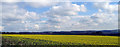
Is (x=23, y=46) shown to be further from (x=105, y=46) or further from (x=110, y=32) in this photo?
(x=110, y=32)

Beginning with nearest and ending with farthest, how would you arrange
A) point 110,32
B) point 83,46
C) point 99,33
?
point 83,46, point 110,32, point 99,33

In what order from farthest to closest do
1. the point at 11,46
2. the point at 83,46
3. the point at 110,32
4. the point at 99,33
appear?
the point at 99,33 → the point at 110,32 → the point at 11,46 → the point at 83,46

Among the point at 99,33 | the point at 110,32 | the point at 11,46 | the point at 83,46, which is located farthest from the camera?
the point at 99,33

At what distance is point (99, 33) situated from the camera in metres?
44.2

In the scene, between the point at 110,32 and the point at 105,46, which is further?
the point at 110,32

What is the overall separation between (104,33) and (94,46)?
26.1 m

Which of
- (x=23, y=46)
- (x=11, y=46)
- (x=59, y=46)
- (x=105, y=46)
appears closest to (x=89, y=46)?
(x=105, y=46)

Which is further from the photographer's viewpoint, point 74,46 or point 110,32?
point 110,32

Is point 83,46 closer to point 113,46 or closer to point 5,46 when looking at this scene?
point 113,46

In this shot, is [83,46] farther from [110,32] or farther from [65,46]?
[110,32]

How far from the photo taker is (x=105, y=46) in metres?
17.8

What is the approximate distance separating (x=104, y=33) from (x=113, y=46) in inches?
989

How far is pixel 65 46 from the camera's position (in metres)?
17.6

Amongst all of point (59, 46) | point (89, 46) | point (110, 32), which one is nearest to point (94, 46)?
point (89, 46)
